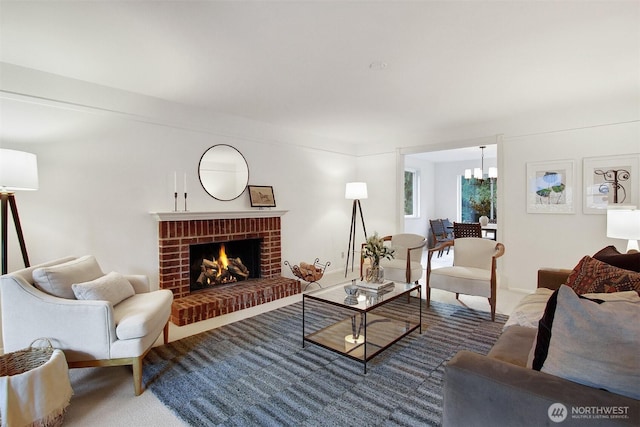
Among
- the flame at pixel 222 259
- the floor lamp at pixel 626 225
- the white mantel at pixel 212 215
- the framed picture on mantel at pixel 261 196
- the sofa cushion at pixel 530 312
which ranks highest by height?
the framed picture on mantel at pixel 261 196

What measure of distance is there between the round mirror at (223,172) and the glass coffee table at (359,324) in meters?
1.89

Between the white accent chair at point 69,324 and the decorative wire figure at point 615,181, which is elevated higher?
the decorative wire figure at point 615,181

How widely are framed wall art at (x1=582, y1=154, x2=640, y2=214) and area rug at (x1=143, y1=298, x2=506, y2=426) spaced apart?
1985mm

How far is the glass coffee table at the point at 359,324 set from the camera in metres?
2.45

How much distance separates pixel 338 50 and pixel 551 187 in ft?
11.1

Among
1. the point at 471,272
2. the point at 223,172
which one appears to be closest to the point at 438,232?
the point at 471,272

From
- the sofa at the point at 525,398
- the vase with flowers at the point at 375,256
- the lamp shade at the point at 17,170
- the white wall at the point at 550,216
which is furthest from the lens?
the white wall at the point at 550,216

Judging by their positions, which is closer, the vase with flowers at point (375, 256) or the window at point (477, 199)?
the vase with flowers at point (375, 256)

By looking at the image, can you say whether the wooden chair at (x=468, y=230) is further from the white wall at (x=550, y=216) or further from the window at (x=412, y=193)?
the window at (x=412, y=193)

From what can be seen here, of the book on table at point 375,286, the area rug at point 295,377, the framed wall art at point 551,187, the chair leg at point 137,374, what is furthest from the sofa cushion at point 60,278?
the framed wall art at point 551,187

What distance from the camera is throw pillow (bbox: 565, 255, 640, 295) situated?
181 cm

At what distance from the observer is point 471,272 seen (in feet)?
11.3

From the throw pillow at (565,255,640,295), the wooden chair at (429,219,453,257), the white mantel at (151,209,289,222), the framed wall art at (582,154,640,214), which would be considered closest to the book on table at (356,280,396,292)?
the throw pillow at (565,255,640,295)

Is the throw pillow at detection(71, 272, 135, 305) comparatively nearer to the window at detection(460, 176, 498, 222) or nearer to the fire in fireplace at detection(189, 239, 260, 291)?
the fire in fireplace at detection(189, 239, 260, 291)
